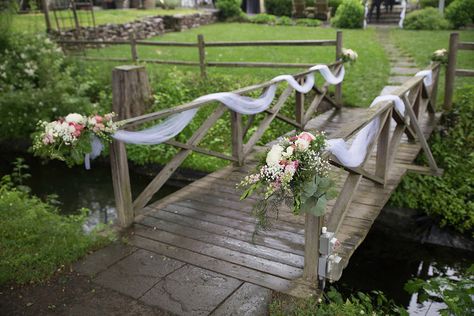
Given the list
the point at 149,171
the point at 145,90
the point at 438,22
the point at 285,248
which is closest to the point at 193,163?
the point at 149,171

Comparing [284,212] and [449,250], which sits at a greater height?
[284,212]

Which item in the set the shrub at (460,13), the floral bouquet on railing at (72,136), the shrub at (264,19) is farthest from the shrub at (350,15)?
the floral bouquet on railing at (72,136)

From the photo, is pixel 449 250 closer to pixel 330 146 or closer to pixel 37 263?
pixel 330 146

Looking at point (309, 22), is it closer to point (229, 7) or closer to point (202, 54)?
point (229, 7)

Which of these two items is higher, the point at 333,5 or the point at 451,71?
the point at 333,5

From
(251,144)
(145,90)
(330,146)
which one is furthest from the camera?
(145,90)

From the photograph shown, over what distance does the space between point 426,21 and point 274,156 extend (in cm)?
1812

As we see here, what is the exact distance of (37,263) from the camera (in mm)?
3953

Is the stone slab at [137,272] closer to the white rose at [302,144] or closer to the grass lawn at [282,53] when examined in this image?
the white rose at [302,144]

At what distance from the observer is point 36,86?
10.6 m

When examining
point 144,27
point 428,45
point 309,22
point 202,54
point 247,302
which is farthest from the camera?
→ point 309,22

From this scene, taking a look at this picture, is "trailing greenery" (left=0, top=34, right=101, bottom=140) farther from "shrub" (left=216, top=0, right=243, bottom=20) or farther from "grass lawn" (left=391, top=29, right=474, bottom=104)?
"shrub" (left=216, top=0, right=243, bottom=20)

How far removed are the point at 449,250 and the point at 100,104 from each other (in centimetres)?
729

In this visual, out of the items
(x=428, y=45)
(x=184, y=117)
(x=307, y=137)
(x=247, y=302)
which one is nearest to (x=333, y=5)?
(x=428, y=45)
